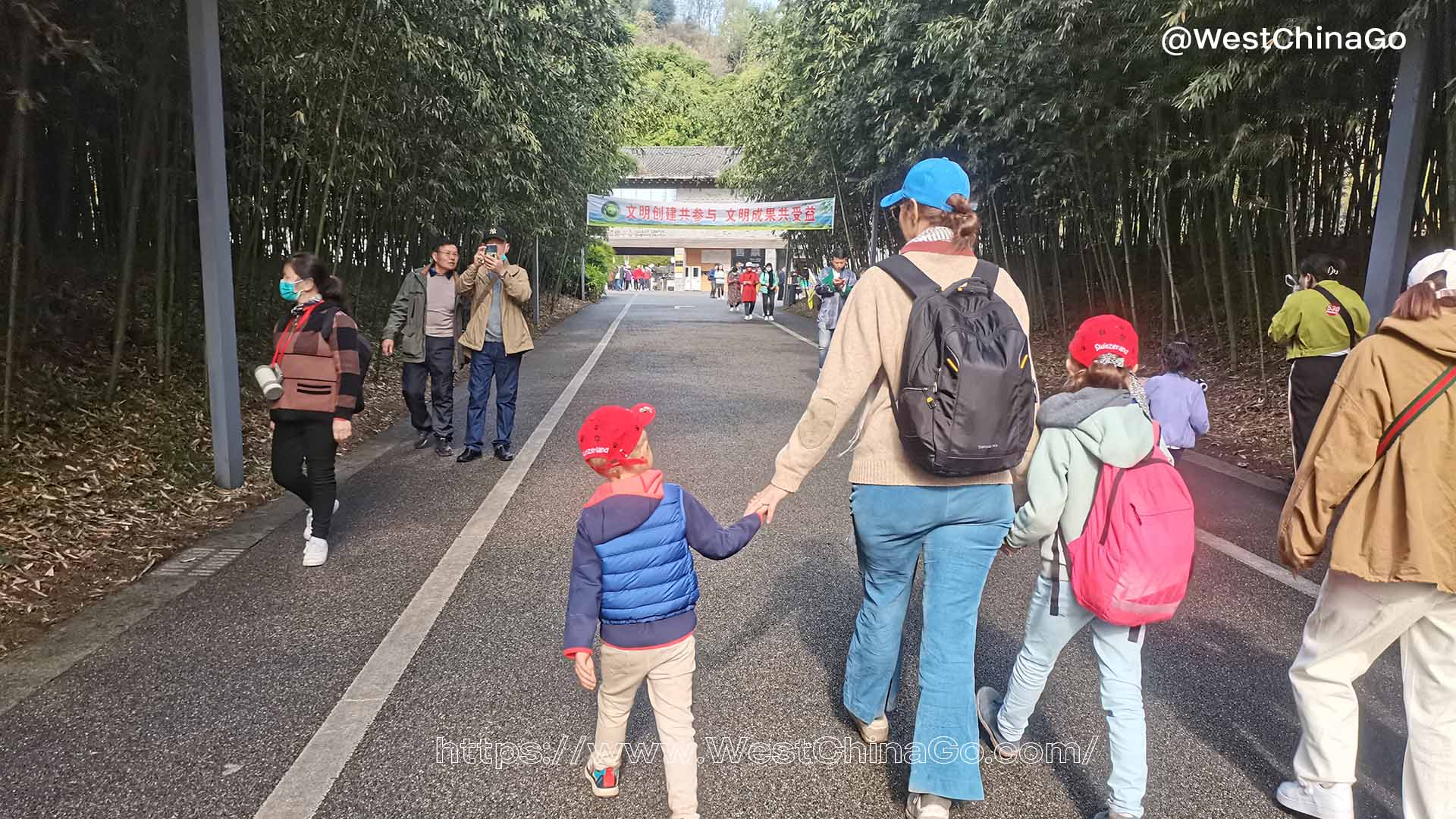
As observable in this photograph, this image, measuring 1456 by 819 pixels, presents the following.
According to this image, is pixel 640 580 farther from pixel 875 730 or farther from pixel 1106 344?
pixel 1106 344

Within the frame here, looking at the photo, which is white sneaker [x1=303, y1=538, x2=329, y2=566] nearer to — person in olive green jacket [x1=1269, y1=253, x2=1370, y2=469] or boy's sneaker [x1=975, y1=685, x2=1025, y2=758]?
boy's sneaker [x1=975, y1=685, x2=1025, y2=758]

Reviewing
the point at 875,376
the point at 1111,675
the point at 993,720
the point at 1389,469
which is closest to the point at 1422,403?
the point at 1389,469

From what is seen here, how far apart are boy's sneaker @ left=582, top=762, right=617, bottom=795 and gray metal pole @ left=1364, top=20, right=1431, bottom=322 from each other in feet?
18.5

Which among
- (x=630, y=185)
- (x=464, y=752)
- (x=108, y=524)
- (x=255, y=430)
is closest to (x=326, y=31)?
(x=255, y=430)

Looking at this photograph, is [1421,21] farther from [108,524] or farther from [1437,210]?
[108,524]

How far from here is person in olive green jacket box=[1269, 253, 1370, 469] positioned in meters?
5.27

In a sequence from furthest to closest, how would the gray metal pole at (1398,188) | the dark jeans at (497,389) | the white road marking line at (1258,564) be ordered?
the dark jeans at (497,389), the gray metal pole at (1398,188), the white road marking line at (1258,564)

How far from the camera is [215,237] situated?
18.1ft

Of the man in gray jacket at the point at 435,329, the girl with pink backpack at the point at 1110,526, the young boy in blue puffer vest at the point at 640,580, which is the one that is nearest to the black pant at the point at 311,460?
the man in gray jacket at the point at 435,329

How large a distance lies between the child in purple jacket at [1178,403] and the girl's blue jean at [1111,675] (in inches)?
89.6

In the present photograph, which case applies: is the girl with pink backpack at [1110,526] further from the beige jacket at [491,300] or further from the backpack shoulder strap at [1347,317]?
the beige jacket at [491,300]

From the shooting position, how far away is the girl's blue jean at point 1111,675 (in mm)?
2418

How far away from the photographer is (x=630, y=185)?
56.2m

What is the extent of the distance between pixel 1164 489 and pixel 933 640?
66cm
